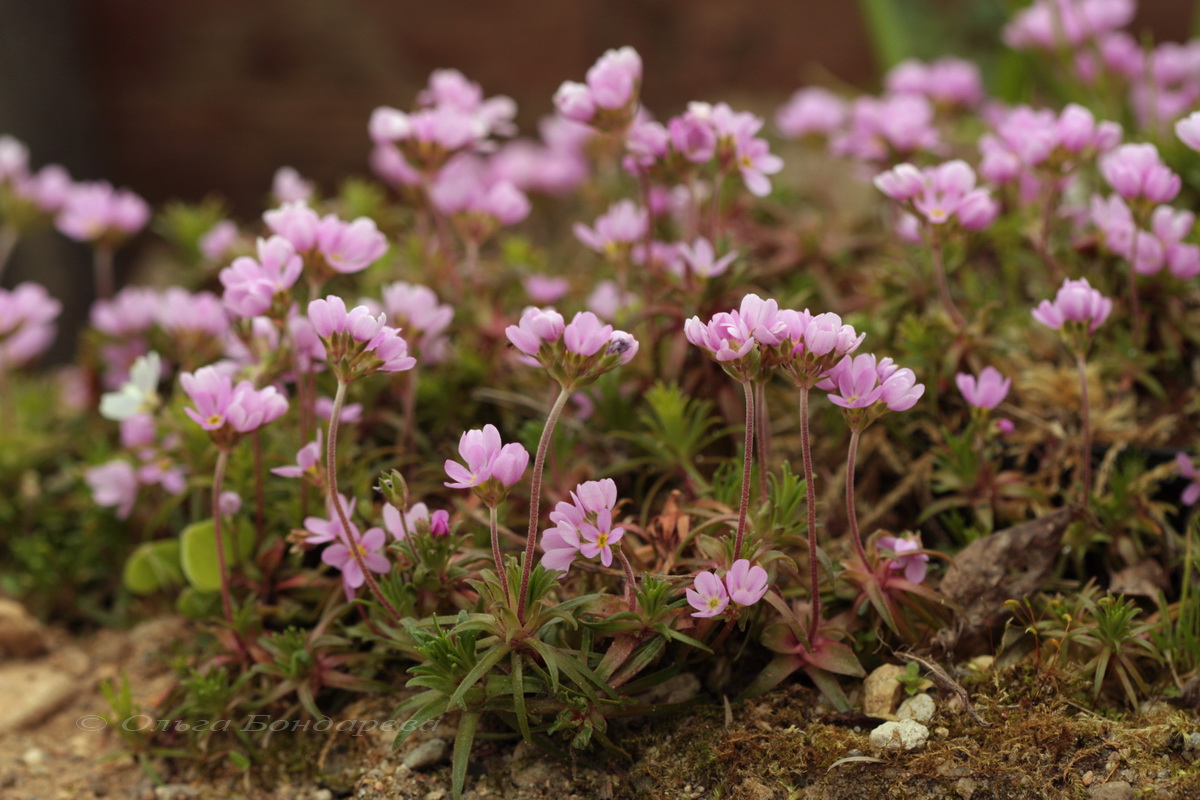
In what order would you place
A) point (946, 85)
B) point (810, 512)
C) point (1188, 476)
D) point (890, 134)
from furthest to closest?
point (946, 85), point (890, 134), point (1188, 476), point (810, 512)

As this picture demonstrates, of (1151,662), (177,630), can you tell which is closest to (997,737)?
(1151,662)

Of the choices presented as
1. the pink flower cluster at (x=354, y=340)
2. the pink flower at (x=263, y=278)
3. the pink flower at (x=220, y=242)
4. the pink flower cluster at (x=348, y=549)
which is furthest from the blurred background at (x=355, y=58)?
the pink flower cluster at (x=354, y=340)

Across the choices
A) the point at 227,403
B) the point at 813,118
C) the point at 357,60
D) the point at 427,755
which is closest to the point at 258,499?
the point at 227,403

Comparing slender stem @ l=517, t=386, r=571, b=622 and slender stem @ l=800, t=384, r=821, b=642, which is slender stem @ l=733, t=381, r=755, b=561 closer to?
slender stem @ l=800, t=384, r=821, b=642

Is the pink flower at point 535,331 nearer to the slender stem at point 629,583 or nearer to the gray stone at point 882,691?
the slender stem at point 629,583

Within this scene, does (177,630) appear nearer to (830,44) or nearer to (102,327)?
(102,327)

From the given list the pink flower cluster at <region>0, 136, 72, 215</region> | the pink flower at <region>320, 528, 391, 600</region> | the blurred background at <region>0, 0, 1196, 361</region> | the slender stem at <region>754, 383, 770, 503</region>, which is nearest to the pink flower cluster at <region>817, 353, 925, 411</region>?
the slender stem at <region>754, 383, 770, 503</region>

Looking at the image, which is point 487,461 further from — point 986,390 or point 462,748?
point 986,390
